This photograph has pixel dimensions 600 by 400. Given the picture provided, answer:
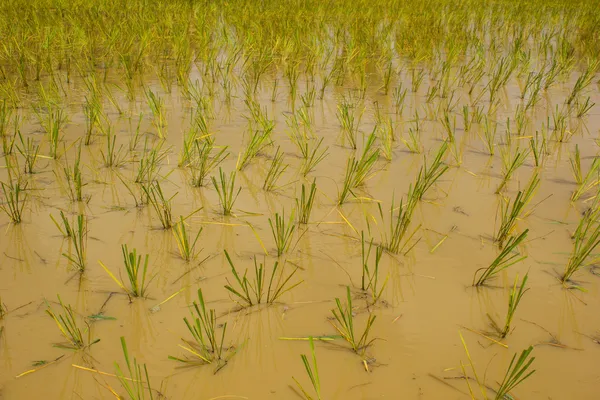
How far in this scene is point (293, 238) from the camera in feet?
6.01

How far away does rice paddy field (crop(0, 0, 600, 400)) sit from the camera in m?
1.28

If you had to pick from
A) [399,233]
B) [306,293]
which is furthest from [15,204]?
[399,233]

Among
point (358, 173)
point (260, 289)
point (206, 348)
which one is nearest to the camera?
point (206, 348)

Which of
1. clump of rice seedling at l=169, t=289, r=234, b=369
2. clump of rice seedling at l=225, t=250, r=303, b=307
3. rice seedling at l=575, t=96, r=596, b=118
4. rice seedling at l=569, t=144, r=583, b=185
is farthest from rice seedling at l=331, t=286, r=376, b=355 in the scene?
rice seedling at l=575, t=96, r=596, b=118

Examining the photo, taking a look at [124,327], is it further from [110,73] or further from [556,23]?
[556,23]

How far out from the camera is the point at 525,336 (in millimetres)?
1420

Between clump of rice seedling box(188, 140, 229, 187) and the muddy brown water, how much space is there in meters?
0.05

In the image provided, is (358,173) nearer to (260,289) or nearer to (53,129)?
(260,289)

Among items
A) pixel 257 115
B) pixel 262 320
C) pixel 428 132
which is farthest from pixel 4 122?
pixel 428 132

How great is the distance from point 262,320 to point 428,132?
1.89 metres

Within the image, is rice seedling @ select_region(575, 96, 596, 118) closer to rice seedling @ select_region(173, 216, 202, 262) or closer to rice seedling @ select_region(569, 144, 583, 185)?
rice seedling @ select_region(569, 144, 583, 185)

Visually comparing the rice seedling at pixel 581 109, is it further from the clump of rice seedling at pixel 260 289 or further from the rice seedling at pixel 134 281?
the rice seedling at pixel 134 281

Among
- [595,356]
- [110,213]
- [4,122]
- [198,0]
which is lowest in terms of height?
[595,356]

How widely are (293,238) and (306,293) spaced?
0.32m
